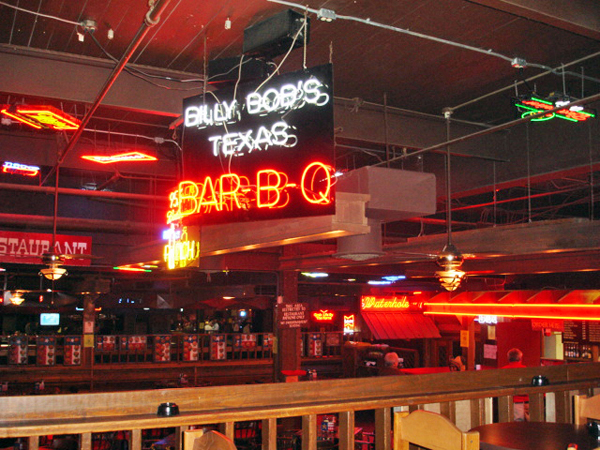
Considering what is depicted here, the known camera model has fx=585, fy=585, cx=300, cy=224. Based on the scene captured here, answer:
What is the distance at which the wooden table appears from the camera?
325 centimetres

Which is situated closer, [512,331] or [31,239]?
[31,239]

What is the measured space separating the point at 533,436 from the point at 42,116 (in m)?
5.00

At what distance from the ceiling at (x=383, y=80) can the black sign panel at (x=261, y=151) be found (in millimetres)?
331

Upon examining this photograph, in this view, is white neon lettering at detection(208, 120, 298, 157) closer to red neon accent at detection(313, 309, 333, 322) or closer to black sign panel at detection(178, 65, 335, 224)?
black sign panel at detection(178, 65, 335, 224)

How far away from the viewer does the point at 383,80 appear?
20.4 feet

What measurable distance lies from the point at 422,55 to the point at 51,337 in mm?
11340

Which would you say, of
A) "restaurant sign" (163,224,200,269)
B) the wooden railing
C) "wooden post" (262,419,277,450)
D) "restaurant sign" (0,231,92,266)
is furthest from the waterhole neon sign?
"restaurant sign" (0,231,92,266)

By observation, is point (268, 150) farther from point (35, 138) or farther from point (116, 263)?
point (116, 263)

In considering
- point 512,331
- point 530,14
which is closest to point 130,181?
point 530,14

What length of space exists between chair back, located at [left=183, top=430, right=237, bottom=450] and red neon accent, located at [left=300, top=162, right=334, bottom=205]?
1.69 meters

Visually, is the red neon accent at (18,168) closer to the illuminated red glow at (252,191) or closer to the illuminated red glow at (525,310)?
the illuminated red glow at (252,191)

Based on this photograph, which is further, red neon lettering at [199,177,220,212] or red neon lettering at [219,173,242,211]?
red neon lettering at [199,177,220,212]

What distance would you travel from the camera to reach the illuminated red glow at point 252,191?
3.87 metres

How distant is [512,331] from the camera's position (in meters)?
13.9
